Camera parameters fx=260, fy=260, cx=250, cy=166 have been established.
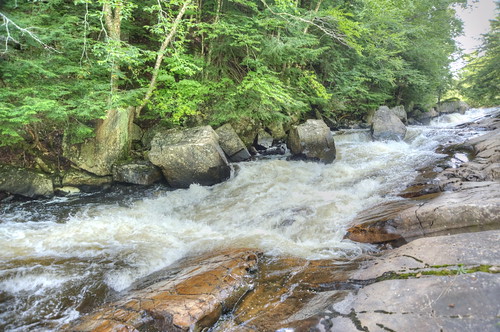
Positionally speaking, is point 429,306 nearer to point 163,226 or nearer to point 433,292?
point 433,292

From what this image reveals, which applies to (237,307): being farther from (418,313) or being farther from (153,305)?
(418,313)

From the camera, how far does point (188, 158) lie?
26.1 ft

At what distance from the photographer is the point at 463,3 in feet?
60.6

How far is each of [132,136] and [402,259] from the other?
29.1 feet

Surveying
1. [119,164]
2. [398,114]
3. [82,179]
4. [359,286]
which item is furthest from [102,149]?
[398,114]

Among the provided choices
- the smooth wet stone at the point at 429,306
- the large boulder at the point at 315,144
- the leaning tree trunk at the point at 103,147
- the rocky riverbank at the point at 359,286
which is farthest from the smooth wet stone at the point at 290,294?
the large boulder at the point at 315,144

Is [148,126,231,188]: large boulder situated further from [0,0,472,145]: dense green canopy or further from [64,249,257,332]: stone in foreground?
[64,249,257,332]: stone in foreground

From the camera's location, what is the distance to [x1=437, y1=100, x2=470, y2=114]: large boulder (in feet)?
71.4

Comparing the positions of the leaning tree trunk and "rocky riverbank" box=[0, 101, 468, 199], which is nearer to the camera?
"rocky riverbank" box=[0, 101, 468, 199]

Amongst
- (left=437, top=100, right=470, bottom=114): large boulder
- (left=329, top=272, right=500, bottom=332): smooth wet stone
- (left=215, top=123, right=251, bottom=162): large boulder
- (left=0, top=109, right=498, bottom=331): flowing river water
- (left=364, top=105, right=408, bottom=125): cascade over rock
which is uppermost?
(left=437, top=100, right=470, bottom=114): large boulder

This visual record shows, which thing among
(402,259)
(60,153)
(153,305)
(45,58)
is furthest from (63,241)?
(402,259)

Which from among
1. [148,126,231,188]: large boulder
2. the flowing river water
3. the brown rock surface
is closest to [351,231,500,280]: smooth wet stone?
the brown rock surface

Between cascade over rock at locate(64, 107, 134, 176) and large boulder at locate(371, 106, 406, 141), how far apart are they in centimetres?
1108

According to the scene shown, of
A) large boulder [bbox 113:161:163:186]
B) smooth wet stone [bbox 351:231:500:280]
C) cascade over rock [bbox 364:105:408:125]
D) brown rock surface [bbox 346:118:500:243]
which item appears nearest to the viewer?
smooth wet stone [bbox 351:231:500:280]
